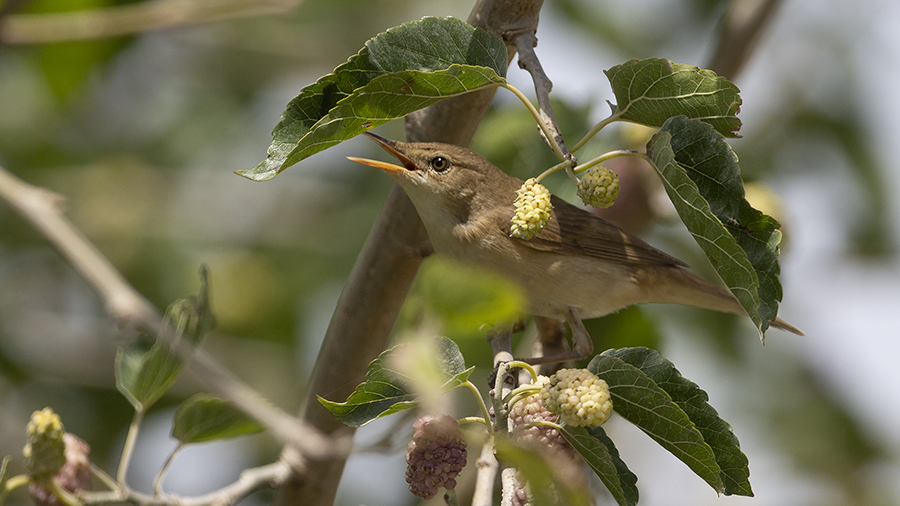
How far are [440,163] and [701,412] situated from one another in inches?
64.3

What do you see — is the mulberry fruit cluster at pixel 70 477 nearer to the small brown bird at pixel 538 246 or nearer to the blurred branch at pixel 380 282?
the blurred branch at pixel 380 282

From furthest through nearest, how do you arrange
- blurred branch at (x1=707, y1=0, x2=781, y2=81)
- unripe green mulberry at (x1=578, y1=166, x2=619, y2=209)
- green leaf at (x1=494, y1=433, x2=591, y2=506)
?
1. blurred branch at (x1=707, y1=0, x2=781, y2=81)
2. unripe green mulberry at (x1=578, y1=166, x2=619, y2=209)
3. green leaf at (x1=494, y1=433, x2=591, y2=506)

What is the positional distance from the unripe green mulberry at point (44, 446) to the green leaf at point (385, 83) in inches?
40.1

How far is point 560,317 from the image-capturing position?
312cm

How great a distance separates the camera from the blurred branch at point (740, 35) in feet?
12.7

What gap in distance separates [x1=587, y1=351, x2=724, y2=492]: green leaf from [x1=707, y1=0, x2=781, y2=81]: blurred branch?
8.48ft

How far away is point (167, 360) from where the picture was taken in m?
2.67

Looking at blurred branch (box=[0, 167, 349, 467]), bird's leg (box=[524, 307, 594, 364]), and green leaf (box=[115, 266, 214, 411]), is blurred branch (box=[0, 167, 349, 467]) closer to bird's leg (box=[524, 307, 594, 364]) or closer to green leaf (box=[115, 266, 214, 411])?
green leaf (box=[115, 266, 214, 411])

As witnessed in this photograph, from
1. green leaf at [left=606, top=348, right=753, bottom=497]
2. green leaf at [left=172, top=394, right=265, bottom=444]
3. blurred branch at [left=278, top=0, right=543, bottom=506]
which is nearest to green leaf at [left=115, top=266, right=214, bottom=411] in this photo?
green leaf at [left=172, top=394, right=265, bottom=444]

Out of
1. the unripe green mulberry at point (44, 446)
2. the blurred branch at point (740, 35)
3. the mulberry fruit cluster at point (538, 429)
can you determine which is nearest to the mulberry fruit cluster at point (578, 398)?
the mulberry fruit cluster at point (538, 429)

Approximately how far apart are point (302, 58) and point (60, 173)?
6.12 feet

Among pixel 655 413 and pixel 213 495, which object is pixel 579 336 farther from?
pixel 213 495

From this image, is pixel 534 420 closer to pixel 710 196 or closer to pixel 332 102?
pixel 710 196

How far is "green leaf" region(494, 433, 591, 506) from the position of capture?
118 cm
